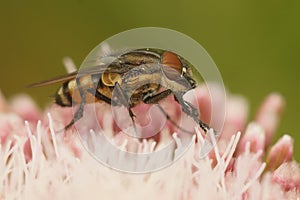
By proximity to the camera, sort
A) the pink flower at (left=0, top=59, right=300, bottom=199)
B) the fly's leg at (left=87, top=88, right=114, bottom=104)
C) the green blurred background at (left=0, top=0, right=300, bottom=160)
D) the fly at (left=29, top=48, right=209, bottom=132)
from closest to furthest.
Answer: the pink flower at (left=0, top=59, right=300, bottom=199), the fly at (left=29, top=48, right=209, bottom=132), the fly's leg at (left=87, top=88, right=114, bottom=104), the green blurred background at (left=0, top=0, right=300, bottom=160)

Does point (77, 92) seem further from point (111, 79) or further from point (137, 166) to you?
point (137, 166)

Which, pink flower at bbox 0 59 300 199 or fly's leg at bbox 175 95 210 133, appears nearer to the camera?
pink flower at bbox 0 59 300 199

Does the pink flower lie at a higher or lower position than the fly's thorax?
lower

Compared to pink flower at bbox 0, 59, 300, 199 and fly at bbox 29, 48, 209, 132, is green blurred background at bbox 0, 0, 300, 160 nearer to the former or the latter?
pink flower at bbox 0, 59, 300, 199

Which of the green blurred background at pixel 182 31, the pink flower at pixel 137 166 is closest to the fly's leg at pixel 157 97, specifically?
the pink flower at pixel 137 166

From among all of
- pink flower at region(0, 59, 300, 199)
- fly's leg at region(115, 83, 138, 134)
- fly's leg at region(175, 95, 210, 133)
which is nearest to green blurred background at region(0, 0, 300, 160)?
pink flower at region(0, 59, 300, 199)

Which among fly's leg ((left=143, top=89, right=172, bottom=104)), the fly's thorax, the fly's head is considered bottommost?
fly's leg ((left=143, top=89, right=172, bottom=104))

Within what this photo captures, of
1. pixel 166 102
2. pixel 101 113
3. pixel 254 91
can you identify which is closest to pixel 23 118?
pixel 101 113

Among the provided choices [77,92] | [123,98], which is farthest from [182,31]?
[123,98]
